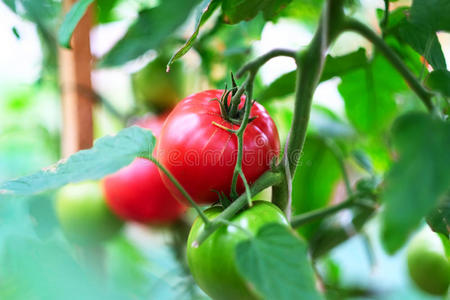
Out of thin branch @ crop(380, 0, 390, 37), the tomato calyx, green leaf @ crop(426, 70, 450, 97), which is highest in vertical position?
thin branch @ crop(380, 0, 390, 37)

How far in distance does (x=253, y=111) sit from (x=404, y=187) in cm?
16

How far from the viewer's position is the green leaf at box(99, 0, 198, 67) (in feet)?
1.56

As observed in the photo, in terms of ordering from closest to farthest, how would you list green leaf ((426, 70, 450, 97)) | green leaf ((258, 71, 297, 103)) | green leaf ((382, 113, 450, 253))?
green leaf ((382, 113, 450, 253)), green leaf ((426, 70, 450, 97)), green leaf ((258, 71, 297, 103))

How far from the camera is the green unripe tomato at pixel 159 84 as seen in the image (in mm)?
682

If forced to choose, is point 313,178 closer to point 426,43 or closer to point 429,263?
point 429,263

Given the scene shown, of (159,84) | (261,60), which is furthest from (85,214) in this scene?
(261,60)

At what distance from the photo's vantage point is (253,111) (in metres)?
0.33

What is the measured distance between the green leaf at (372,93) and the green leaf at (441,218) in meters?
0.26

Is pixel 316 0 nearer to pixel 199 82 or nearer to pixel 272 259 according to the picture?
pixel 199 82

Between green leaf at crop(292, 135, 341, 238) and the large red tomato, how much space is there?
1.04ft

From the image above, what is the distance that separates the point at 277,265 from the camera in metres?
0.23

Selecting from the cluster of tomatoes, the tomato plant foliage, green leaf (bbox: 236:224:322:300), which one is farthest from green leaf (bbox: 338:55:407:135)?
green leaf (bbox: 236:224:322:300)

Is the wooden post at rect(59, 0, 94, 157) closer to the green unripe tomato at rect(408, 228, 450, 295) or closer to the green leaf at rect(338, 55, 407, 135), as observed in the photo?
the green leaf at rect(338, 55, 407, 135)

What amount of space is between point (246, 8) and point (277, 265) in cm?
22
